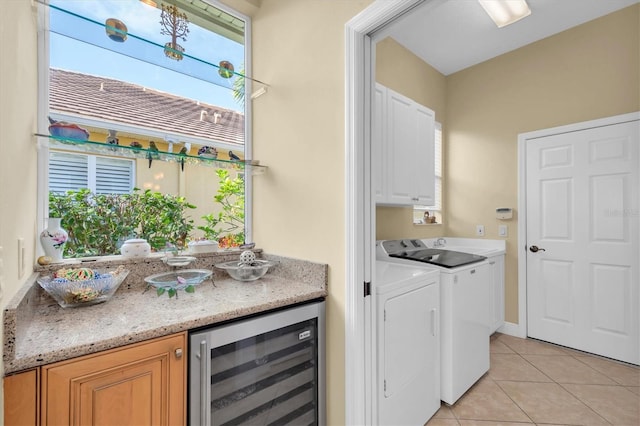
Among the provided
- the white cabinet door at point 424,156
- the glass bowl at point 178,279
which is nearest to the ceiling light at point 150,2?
the glass bowl at point 178,279

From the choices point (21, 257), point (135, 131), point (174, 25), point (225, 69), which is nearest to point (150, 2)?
point (174, 25)

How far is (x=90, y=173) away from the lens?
Answer: 4.99 ft

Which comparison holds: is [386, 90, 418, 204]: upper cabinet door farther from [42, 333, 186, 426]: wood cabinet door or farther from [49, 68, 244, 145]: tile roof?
[42, 333, 186, 426]: wood cabinet door

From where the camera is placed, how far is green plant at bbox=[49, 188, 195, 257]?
1462 millimetres

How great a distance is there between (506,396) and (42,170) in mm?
3106

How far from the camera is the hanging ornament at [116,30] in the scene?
145cm

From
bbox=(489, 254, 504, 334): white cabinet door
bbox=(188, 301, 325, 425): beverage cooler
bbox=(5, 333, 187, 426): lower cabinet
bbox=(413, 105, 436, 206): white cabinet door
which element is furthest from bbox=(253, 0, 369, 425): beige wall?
bbox=(489, 254, 504, 334): white cabinet door

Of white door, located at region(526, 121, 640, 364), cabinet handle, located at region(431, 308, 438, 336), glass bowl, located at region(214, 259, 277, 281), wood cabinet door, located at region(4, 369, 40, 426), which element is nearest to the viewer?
wood cabinet door, located at region(4, 369, 40, 426)

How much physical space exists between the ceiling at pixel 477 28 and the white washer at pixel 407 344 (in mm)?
1898

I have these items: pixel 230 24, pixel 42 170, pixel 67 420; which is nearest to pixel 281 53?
pixel 230 24

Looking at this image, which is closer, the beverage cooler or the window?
the beverage cooler

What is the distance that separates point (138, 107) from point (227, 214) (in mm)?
793

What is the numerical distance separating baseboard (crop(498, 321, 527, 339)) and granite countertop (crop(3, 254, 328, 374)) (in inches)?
112

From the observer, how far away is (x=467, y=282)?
2.07 meters
